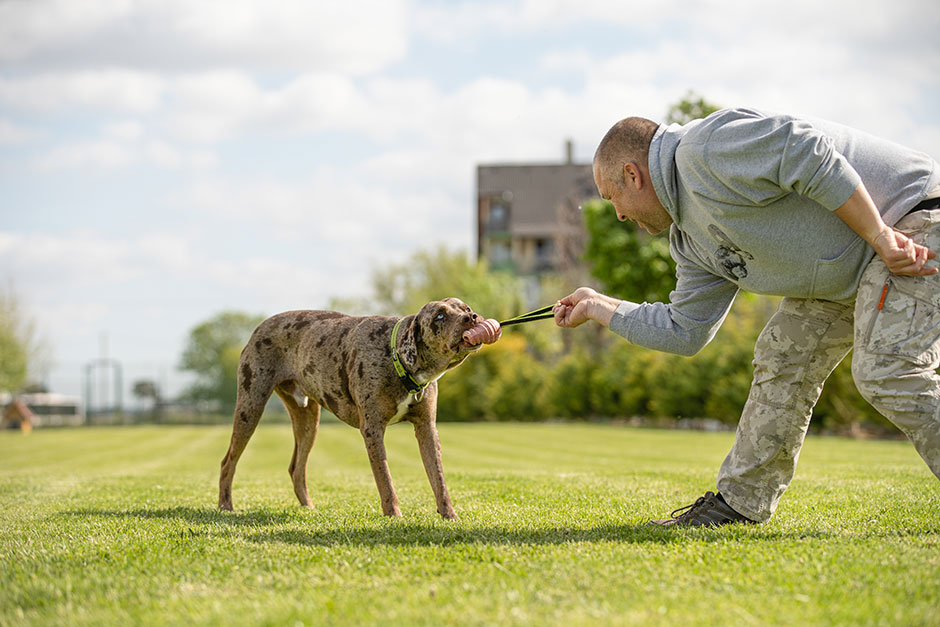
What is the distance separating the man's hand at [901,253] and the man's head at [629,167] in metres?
1.05

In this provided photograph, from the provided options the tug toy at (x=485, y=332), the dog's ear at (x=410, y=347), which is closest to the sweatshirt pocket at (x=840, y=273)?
the tug toy at (x=485, y=332)

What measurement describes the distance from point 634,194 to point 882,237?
1.17 metres

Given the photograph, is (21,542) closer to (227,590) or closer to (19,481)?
(227,590)

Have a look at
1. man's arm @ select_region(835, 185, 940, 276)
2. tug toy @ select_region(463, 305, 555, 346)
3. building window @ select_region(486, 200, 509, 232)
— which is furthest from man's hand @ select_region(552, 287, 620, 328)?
building window @ select_region(486, 200, 509, 232)

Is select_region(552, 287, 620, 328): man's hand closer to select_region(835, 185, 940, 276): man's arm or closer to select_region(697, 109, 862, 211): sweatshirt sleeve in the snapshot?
select_region(697, 109, 862, 211): sweatshirt sleeve

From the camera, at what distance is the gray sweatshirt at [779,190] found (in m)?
3.73

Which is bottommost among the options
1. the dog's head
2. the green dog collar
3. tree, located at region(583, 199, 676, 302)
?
the green dog collar

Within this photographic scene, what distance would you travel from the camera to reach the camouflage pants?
3.82 metres

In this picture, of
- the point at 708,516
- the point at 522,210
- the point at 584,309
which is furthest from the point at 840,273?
the point at 522,210

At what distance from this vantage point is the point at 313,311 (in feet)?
21.1

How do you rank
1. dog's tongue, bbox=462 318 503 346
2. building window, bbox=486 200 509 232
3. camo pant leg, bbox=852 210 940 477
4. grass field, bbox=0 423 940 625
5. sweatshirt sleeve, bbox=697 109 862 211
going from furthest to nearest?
building window, bbox=486 200 509 232 → dog's tongue, bbox=462 318 503 346 → camo pant leg, bbox=852 210 940 477 → sweatshirt sleeve, bbox=697 109 862 211 → grass field, bbox=0 423 940 625

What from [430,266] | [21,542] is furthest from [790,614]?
[430,266]

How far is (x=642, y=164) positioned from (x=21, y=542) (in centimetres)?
385

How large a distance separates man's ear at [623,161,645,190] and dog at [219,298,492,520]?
132cm
